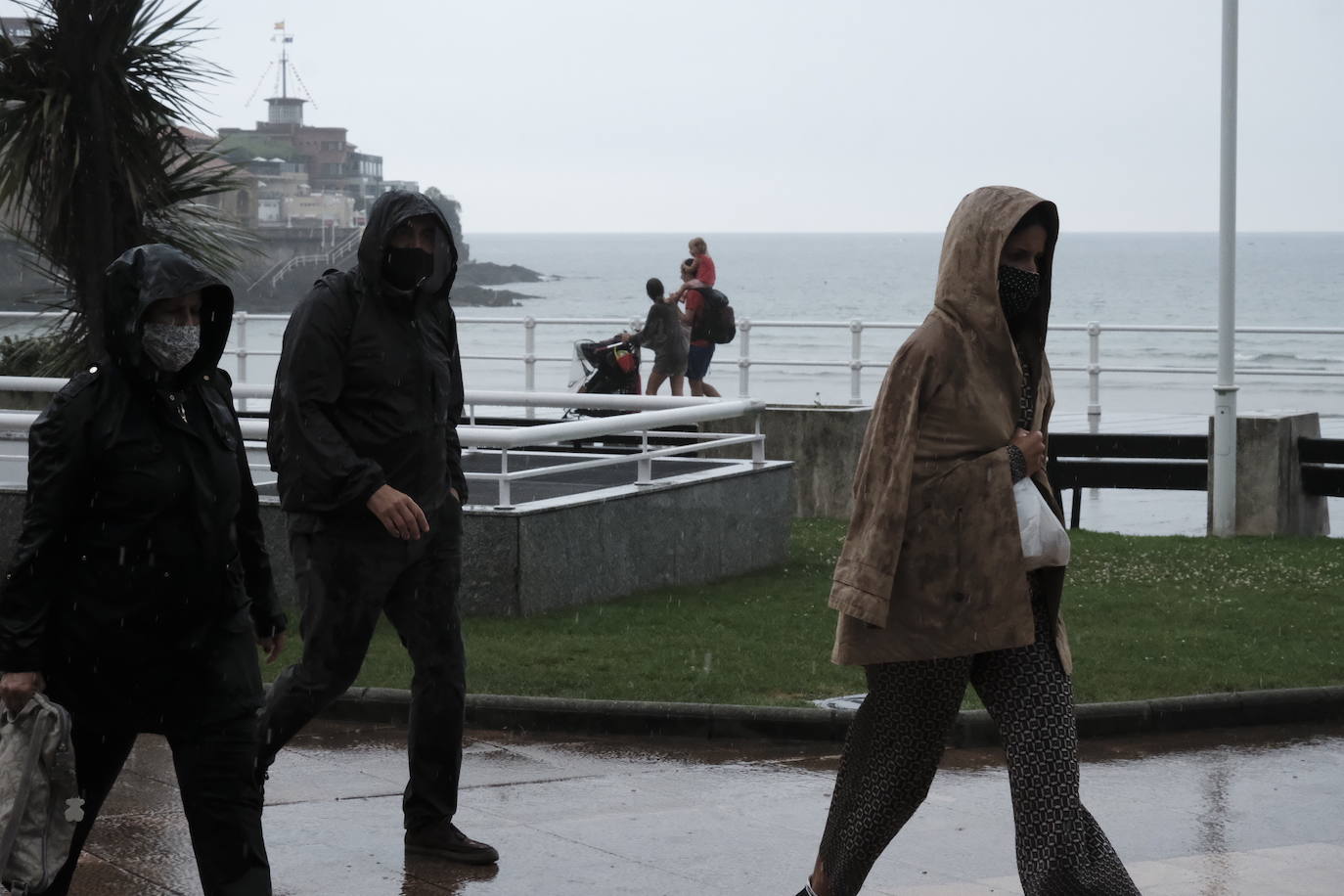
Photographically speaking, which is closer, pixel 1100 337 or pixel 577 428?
pixel 577 428

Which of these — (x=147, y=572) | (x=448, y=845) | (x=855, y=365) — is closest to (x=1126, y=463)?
(x=855, y=365)

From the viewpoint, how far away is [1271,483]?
1466 cm

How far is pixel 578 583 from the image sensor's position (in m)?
10.6

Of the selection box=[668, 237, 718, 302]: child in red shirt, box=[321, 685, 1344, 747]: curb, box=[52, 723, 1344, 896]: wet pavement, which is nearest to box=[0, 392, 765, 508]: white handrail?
box=[321, 685, 1344, 747]: curb

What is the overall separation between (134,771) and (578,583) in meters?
3.84

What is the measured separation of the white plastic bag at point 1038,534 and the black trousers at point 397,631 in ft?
6.24

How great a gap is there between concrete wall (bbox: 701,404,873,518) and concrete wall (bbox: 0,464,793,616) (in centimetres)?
302

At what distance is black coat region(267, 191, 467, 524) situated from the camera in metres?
5.58

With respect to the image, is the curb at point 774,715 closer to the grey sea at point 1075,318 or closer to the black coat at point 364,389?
the black coat at point 364,389

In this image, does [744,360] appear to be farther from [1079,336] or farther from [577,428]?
[1079,336]

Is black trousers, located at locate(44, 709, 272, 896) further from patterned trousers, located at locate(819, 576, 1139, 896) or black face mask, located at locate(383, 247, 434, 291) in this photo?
black face mask, located at locate(383, 247, 434, 291)

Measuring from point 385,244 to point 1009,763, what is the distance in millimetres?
2319

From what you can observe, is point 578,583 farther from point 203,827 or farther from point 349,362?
point 203,827

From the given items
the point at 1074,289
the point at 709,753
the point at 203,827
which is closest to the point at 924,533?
the point at 203,827
